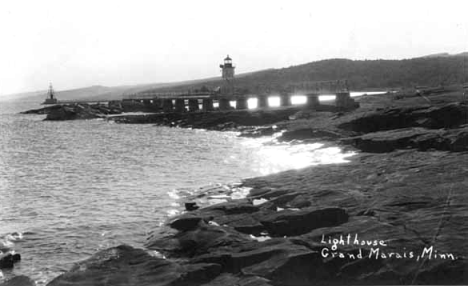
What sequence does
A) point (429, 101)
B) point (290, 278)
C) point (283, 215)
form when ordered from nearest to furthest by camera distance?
1. point (290, 278)
2. point (283, 215)
3. point (429, 101)

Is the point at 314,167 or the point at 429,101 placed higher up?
the point at 429,101

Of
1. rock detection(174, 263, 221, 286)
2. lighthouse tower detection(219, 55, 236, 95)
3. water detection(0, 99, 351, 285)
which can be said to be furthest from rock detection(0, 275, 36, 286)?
lighthouse tower detection(219, 55, 236, 95)

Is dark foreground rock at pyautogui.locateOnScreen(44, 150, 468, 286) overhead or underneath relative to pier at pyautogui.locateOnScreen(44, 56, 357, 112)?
underneath

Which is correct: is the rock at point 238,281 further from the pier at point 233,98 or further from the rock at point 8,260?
the pier at point 233,98

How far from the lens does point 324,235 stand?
12.6 metres

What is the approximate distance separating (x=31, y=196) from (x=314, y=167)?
15.6 meters

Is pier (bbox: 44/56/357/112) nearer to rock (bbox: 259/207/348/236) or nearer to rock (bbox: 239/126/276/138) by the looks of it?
rock (bbox: 239/126/276/138)

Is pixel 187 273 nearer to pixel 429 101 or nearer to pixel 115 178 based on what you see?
pixel 115 178

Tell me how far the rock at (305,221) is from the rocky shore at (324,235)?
3cm

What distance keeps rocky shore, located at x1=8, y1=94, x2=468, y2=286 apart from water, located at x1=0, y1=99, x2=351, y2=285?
2.66m

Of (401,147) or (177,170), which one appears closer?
(401,147)

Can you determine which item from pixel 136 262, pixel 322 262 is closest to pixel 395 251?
pixel 322 262

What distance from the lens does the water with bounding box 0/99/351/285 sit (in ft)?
54.4

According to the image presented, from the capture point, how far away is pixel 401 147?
27.5m
